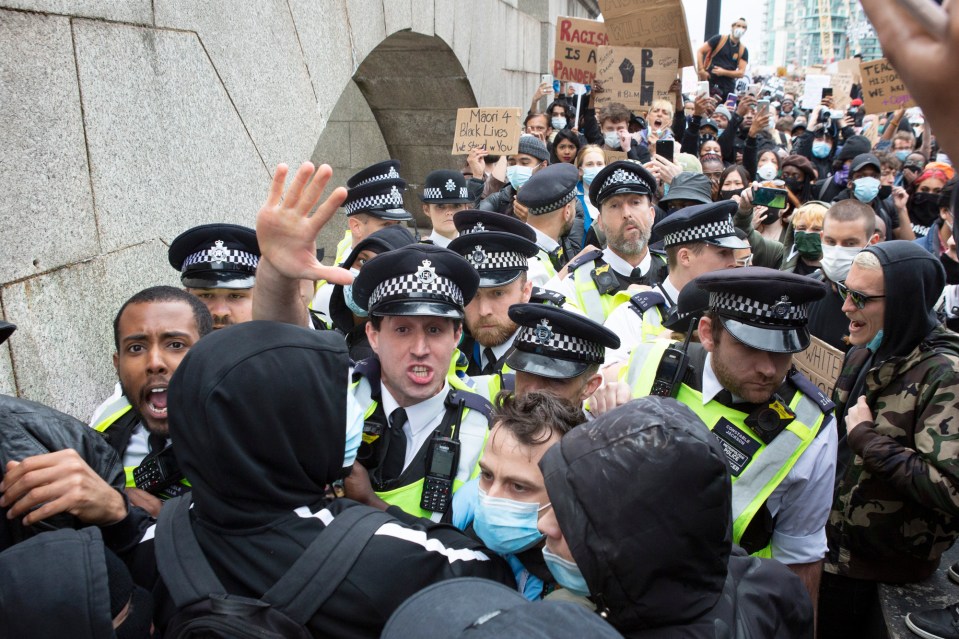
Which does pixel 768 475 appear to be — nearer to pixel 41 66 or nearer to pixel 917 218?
pixel 41 66

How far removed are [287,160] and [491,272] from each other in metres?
2.34

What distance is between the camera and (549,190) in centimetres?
539

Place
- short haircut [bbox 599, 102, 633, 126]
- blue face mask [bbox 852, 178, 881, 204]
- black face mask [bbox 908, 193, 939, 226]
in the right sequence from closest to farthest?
blue face mask [bbox 852, 178, 881, 204]
black face mask [bbox 908, 193, 939, 226]
short haircut [bbox 599, 102, 633, 126]

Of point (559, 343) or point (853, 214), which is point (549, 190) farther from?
point (559, 343)

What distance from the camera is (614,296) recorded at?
4566 mm

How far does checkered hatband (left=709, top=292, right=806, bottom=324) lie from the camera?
8.51 ft

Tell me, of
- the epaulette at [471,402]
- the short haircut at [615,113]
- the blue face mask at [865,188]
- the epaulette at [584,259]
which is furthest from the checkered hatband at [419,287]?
the short haircut at [615,113]

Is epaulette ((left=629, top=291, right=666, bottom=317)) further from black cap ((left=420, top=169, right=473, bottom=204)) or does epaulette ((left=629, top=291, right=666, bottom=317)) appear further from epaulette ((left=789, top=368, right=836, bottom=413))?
black cap ((left=420, top=169, right=473, bottom=204))

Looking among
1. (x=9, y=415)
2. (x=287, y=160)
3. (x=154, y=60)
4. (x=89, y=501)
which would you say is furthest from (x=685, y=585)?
(x=287, y=160)

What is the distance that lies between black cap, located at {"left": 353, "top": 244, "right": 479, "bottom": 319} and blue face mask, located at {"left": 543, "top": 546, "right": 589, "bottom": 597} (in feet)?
4.02

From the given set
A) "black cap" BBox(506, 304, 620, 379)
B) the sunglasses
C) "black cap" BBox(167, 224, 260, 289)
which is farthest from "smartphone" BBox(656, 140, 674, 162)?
"black cap" BBox(167, 224, 260, 289)

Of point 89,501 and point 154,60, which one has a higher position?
point 154,60

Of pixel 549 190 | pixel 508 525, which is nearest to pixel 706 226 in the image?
pixel 549 190

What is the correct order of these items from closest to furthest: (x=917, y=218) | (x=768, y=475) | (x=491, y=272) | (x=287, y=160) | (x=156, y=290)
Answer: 1. (x=768, y=475)
2. (x=156, y=290)
3. (x=491, y=272)
4. (x=287, y=160)
5. (x=917, y=218)
